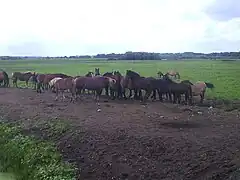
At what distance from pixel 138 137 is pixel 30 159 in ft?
11.8

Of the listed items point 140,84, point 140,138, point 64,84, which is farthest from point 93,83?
point 140,138

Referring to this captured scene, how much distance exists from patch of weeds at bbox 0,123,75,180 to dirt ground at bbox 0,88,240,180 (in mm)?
381

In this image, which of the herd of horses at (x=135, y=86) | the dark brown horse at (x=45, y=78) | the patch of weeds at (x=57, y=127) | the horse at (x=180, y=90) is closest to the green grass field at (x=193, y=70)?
the herd of horses at (x=135, y=86)

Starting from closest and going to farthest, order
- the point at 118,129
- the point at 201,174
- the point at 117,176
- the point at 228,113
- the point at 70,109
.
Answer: the point at 201,174 < the point at 117,176 < the point at 118,129 < the point at 228,113 < the point at 70,109

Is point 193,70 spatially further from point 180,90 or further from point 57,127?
point 57,127

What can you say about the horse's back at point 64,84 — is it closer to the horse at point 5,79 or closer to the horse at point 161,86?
the horse at point 161,86

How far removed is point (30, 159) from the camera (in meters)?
13.4

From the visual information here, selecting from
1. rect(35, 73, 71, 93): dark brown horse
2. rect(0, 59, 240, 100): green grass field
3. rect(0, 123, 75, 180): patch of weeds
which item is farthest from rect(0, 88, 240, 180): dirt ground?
rect(0, 59, 240, 100): green grass field

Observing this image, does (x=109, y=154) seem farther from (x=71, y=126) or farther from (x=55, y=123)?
(x=55, y=123)

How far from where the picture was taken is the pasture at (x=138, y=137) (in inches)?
436

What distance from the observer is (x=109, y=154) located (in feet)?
41.0

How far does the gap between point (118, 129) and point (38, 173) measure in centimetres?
355

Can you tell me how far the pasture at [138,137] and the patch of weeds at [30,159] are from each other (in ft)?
1.14

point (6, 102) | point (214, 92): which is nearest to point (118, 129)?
point (6, 102)
